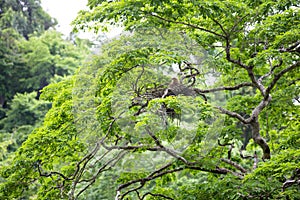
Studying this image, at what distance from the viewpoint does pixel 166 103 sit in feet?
9.03

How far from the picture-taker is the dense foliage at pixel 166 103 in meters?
2.91

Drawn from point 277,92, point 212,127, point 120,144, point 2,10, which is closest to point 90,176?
point 120,144

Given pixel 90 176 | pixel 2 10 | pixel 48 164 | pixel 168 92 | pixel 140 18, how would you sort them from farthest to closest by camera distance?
pixel 2 10 < pixel 48 164 < pixel 90 176 < pixel 140 18 < pixel 168 92

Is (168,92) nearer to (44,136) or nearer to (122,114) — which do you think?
(122,114)

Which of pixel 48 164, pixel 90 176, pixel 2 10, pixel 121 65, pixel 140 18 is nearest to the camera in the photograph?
pixel 121 65

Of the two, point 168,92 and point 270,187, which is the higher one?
point 168,92

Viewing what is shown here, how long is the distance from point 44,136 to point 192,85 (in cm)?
200

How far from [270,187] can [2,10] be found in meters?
16.4

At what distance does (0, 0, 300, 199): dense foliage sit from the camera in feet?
9.54

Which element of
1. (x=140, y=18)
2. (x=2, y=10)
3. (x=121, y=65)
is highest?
(x=2, y=10)

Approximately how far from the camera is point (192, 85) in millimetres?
2992

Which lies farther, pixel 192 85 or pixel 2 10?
pixel 2 10

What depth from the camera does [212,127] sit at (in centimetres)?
326

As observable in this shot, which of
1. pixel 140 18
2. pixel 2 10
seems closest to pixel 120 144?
pixel 140 18
